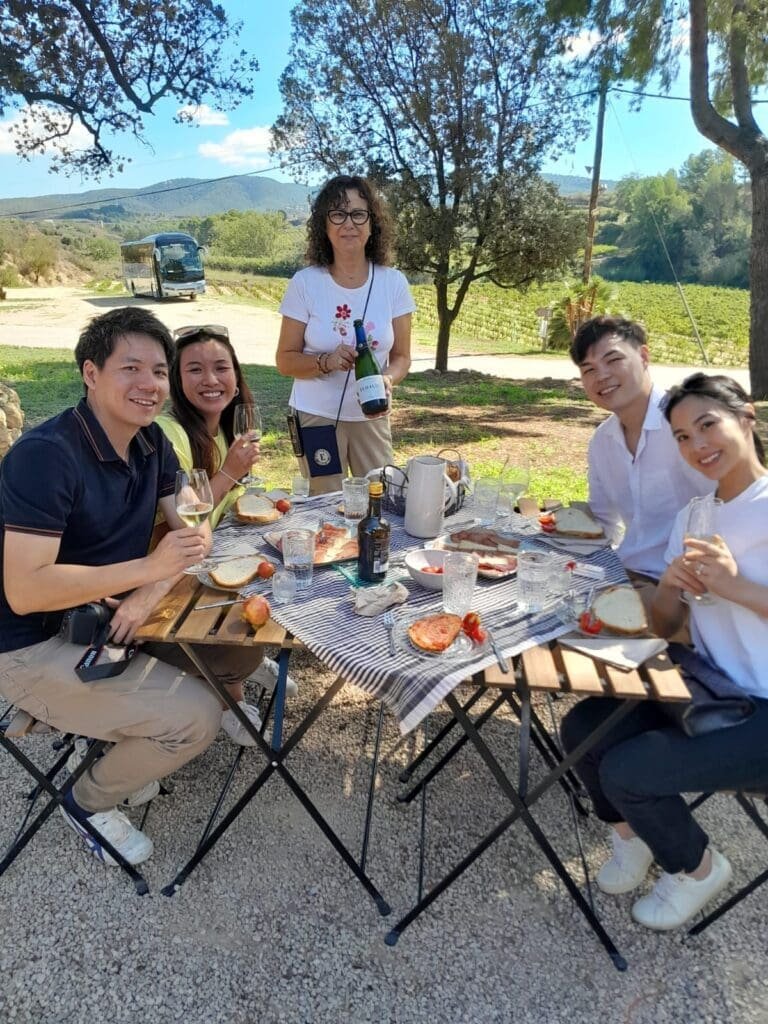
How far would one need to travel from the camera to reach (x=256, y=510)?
8.52 ft

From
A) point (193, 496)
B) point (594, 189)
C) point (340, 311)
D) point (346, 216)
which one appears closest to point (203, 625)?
point (193, 496)

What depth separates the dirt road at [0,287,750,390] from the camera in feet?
50.1

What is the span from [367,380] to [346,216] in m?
0.94

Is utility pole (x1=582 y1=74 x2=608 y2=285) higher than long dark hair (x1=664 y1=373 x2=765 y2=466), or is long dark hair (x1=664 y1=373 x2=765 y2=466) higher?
utility pole (x1=582 y1=74 x2=608 y2=285)

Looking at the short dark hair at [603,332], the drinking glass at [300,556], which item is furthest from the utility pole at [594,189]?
the drinking glass at [300,556]

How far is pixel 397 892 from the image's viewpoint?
7.06 feet

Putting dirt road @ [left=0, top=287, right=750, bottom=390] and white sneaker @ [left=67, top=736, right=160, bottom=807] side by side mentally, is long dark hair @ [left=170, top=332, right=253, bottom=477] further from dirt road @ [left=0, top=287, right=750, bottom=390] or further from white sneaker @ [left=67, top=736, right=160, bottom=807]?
dirt road @ [left=0, top=287, right=750, bottom=390]

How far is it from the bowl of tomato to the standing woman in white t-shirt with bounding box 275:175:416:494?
1.33 meters

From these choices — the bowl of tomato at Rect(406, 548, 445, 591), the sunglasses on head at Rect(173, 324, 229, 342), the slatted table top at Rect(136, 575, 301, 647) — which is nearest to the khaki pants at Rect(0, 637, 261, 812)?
the slatted table top at Rect(136, 575, 301, 647)

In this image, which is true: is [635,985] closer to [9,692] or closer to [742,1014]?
[742,1014]

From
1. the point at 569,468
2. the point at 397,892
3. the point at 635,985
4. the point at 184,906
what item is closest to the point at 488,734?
the point at 397,892

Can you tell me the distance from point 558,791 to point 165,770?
58.5 inches

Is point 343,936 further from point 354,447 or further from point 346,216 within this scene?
point 346,216

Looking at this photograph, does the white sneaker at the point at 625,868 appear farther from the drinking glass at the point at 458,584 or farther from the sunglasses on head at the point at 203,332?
the sunglasses on head at the point at 203,332
